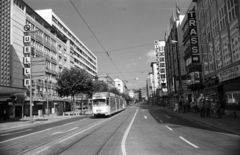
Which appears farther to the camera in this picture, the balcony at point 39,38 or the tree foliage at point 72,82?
the balcony at point 39,38

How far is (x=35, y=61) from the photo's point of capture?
28.5 metres

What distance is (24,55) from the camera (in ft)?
146

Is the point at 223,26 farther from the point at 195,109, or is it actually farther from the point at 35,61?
the point at 35,61

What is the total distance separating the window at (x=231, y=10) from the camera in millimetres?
19859

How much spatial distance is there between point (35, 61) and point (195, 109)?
23269 mm

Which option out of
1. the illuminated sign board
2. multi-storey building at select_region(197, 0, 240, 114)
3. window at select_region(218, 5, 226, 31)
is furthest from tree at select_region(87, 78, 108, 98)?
window at select_region(218, 5, 226, 31)

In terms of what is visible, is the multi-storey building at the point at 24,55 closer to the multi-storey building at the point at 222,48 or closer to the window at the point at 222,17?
the multi-storey building at the point at 222,48

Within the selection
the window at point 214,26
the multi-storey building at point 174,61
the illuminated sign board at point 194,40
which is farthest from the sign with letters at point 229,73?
the multi-storey building at point 174,61

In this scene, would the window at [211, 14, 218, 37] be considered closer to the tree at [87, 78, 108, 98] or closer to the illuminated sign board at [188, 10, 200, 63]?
the illuminated sign board at [188, 10, 200, 63]

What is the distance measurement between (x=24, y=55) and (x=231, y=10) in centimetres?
3881

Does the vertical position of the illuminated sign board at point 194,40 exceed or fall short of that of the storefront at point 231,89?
it exceeds it

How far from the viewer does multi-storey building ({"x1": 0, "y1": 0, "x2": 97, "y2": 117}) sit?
3642 centimetres

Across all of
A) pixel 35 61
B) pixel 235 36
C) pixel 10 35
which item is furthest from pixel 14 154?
pixel 10 35

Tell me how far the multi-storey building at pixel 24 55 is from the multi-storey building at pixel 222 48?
69.0ft
